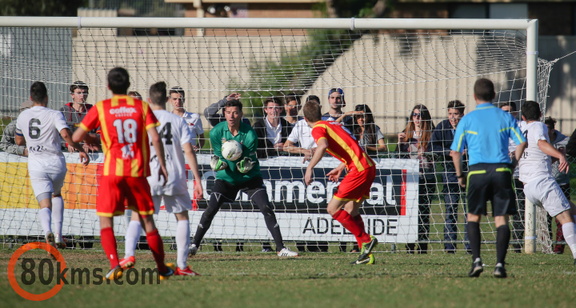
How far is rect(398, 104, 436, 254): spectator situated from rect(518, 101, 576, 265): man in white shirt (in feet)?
6.04

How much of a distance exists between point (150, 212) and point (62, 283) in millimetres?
993

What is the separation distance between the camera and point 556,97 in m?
26.3

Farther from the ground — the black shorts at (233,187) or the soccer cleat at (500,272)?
the black shorts at (233,187)

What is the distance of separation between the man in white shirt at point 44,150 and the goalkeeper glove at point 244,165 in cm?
185

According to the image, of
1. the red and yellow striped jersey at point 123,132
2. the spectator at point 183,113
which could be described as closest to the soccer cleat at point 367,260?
the red and yellow striped jersey at point 123,132

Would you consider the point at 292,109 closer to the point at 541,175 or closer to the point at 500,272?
the point at 541,175

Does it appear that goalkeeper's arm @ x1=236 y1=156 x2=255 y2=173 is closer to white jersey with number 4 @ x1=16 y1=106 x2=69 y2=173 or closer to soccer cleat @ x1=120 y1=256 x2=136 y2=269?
white jersey with number 4 @ x1=16 y1=106 x2=69 y2=173

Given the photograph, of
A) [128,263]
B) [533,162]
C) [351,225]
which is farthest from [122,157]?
[533,162]

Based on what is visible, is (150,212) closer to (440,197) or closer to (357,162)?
(357,162)

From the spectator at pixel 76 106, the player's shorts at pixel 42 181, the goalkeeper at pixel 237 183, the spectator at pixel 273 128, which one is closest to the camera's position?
the player's shorts at pixel 42 181

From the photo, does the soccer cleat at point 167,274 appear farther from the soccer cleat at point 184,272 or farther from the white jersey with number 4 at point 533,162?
the white jersey with number 4 at point 533,162

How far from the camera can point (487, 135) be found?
7.20 meters

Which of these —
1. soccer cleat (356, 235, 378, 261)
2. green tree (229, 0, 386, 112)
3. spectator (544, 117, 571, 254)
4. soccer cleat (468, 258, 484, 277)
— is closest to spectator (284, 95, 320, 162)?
green tree (229, 0, 386, 112)

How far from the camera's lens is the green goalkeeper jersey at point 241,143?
9328 millimetres
